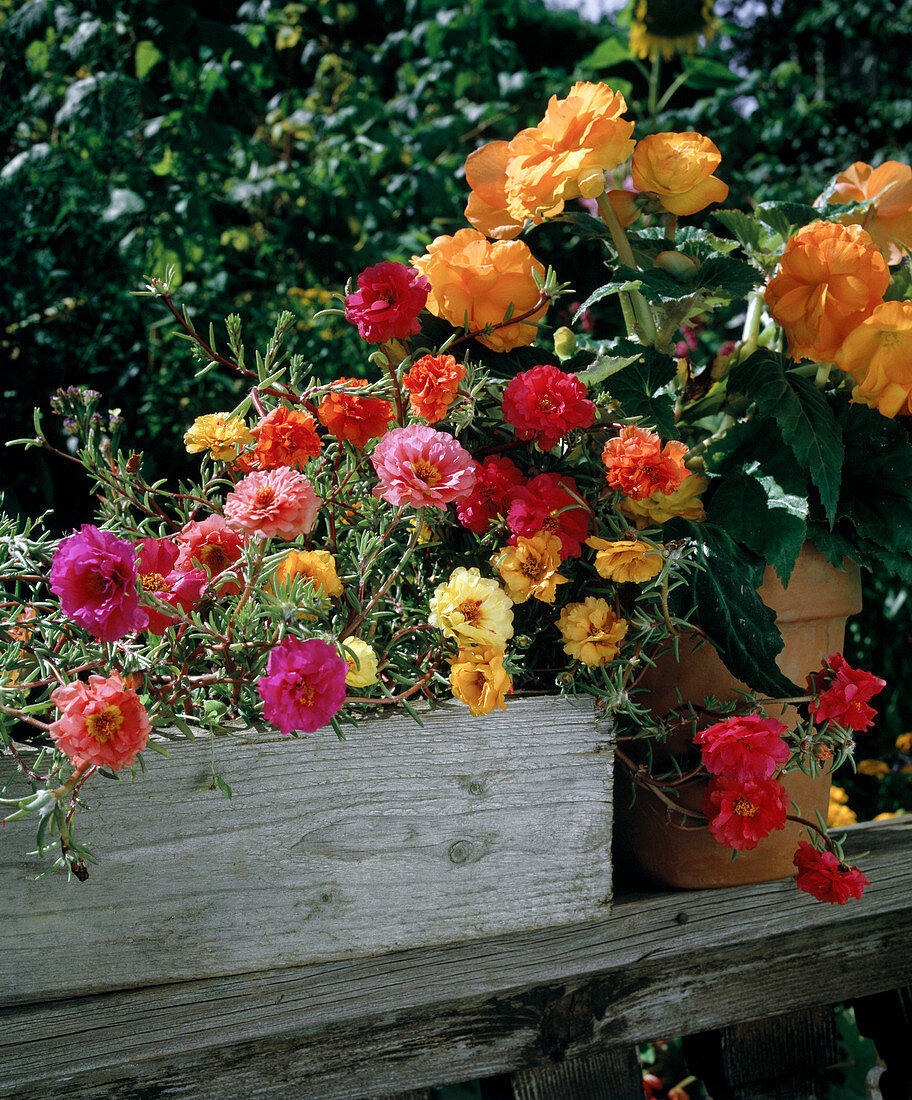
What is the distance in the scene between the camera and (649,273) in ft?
2.43

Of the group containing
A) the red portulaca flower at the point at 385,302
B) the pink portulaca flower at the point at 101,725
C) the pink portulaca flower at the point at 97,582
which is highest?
the red portulaca flower at the point at 385,302

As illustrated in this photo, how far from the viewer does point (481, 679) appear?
0.59m

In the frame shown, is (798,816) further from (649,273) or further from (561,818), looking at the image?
(649,273)

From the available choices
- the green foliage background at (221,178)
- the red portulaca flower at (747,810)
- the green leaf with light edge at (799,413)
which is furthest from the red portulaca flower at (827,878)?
the green foliage background at (221,178)

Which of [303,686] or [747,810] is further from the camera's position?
[747,810]

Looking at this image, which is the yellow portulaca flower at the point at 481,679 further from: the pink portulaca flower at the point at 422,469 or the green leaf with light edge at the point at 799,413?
the green leaf with light edge at the point at 799,413

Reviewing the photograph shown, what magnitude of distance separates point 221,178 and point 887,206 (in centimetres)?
153

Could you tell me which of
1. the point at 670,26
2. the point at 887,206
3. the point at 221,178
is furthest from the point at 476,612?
the point at 670,26

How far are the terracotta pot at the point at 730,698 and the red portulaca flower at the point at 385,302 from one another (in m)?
0.38

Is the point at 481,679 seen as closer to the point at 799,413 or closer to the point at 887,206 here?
the point at 799,413

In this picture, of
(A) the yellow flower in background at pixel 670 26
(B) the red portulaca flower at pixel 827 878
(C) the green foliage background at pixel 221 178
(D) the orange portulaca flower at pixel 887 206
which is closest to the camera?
(B) the red portulaca flower at pixel 827 878

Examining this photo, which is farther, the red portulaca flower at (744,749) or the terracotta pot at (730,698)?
the terracotta pot at (730,698)

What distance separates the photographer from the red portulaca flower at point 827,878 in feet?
2.20

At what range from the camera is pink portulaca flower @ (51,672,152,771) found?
0.47 metres
